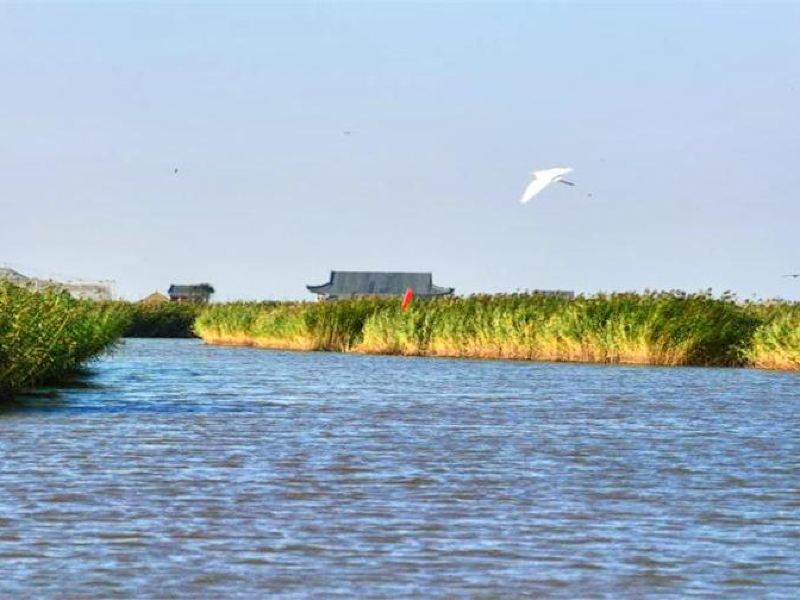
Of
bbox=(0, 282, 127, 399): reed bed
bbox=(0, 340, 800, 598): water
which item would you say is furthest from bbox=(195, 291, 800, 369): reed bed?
bbox=(0, 282, 127, 399): reed bed

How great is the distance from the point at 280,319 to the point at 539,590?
46613 mm

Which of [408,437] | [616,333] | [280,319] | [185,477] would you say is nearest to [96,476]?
[185,477]

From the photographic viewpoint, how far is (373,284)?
121938 mm

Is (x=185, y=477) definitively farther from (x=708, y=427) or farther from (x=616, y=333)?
(x=616, y=333)

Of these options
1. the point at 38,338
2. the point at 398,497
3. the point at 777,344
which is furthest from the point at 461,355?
the point at 398,497

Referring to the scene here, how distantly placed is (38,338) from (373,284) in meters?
100

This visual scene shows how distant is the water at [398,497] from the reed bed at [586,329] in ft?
41.0

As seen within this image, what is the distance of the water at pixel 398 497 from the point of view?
9.02 meters

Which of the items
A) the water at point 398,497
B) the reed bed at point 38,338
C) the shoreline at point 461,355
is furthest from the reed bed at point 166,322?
the water at point 398,497

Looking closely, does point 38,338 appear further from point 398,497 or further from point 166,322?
point 166,322

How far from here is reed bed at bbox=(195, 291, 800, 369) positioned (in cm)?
3775

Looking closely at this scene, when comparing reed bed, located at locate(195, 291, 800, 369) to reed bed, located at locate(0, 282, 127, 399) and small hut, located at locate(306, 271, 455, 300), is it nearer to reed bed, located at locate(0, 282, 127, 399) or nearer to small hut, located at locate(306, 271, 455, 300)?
reed bed, located at locate(0, 282, 127, 399)

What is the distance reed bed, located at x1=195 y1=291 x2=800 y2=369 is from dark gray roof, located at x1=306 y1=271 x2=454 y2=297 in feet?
229

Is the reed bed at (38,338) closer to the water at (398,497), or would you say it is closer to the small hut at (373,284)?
the water at (398,497)
